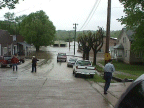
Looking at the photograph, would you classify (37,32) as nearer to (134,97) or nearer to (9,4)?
(9,4)

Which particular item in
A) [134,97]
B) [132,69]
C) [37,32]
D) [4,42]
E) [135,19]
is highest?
[37,32]

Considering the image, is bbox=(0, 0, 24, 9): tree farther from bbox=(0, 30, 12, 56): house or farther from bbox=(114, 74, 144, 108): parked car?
bbox=(0, 30, 12, 56): house

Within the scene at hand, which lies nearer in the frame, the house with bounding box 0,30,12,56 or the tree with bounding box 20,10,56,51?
the house with bounding box 0,30,12,56

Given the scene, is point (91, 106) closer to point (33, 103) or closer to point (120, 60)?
point (33, 103)

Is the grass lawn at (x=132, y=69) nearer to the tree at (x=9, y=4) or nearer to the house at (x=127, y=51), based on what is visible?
the house at (x=127, y=51)

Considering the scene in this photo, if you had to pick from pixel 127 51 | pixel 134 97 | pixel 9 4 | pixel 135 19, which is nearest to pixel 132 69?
pixel 135 19

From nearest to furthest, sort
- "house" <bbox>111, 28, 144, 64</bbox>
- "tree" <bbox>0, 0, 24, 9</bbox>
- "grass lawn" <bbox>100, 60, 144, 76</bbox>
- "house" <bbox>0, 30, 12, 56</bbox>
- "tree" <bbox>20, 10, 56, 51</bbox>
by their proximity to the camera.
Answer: "tree" <bbox>0, 0, 24, 9</bbox>
"grass lawn" <bbox>100, 60, 144, 76</bbox>
"house" <bbox>111, 28, 144, 64</bbox>
"house" <bbox>0, 30, 12, 56</bbox>
"tree" <bbox>20, 10, 56, 51</bbox>

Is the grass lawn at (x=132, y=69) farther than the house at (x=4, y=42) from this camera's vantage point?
No

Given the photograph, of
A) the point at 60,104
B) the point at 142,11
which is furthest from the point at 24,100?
the point at 142,11

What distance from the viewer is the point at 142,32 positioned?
30.2 meters

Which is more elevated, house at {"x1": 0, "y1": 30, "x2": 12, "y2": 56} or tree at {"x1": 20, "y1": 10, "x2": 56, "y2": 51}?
tree at {"x1": 20, "y1": 10, "x2": 56, "y2": 51}

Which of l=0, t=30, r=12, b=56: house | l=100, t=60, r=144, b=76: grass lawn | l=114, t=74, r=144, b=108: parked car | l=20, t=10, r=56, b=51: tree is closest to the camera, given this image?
l=114, t=74, r=144, b=108: parked car

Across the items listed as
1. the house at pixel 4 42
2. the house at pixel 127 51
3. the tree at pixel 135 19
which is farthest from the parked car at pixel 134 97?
the house at pixel 4 42

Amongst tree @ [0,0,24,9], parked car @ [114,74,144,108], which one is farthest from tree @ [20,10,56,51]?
parked car @ [114,74,144,108]
